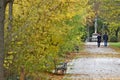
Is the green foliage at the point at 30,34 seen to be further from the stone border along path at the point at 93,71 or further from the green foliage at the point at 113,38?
the green foliage at the point at 113,38

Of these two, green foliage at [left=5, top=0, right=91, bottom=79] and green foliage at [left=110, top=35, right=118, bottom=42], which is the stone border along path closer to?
green foliage at [left=5, top=0, right=91, bottom=79]

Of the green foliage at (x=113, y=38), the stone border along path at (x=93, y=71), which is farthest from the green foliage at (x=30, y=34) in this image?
the green foliage at (x=113, y=38)

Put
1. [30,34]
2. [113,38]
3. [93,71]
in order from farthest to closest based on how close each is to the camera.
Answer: [113,38]
[93,71]
[30,34]

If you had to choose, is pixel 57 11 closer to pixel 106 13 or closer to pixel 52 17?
pixel 52 17

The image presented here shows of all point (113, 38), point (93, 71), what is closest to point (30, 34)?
point (93, 71)

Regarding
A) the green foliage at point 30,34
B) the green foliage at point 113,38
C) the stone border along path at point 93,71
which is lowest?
the green foliage at point 113,38

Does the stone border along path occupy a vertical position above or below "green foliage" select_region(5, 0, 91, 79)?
below

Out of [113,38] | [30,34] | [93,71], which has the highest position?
[30,34]

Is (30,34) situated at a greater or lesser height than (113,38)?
greater

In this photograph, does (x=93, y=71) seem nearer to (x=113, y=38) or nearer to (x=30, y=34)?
(x=30, y=34)

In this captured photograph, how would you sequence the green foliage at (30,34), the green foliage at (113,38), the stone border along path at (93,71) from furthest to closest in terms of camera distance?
the green foliage at (113,38) < the stone border along path at (93,71) < the green foliage at (30,34)

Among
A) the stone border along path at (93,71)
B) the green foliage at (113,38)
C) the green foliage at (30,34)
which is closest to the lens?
the green foliage at (30,34)

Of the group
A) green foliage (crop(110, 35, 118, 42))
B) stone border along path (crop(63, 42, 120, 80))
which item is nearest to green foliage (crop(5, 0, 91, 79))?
stone border along path (crop(63, 42, 120, 80))

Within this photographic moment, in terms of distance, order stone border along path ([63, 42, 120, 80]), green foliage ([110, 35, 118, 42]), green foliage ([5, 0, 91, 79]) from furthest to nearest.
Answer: green foliage ([110, 35, 118, 42]) → stone border along path ([63, 42, 120, 80]) → green foliage ([5, 0, 91, 79])
